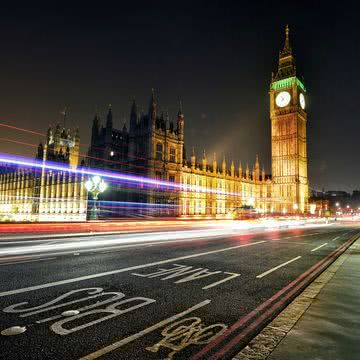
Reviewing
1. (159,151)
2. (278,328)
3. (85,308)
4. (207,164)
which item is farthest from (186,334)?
(207,164)

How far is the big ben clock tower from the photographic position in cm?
8306

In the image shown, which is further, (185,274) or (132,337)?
(185,274)

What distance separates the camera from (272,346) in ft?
11.4

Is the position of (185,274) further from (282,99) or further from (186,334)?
(282,99)

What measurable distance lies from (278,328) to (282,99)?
308 feet

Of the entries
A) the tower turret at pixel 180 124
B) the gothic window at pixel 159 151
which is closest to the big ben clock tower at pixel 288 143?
the tower turret at pixel 180 124

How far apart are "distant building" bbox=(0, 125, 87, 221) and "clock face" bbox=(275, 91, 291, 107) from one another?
2379 inches

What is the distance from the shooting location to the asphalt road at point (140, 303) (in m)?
3.53

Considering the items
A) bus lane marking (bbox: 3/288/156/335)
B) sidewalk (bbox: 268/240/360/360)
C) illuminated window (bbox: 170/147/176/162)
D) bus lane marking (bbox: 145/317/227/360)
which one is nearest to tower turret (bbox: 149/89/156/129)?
illuminated window (bbox: 170/147/176/162)

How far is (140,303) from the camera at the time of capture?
5129mm

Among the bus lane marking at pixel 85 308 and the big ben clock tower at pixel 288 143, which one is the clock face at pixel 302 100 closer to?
the big ben clock tower at pixel 288 143

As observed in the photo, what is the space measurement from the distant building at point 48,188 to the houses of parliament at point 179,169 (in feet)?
0.88

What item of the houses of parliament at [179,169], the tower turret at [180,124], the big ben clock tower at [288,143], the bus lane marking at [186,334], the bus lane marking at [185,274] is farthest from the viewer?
the big ben clock tower at [288,143]

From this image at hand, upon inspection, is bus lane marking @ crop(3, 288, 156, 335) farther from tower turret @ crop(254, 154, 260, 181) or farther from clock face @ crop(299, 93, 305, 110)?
clock face @ crop(299, 93, 305, 110)
